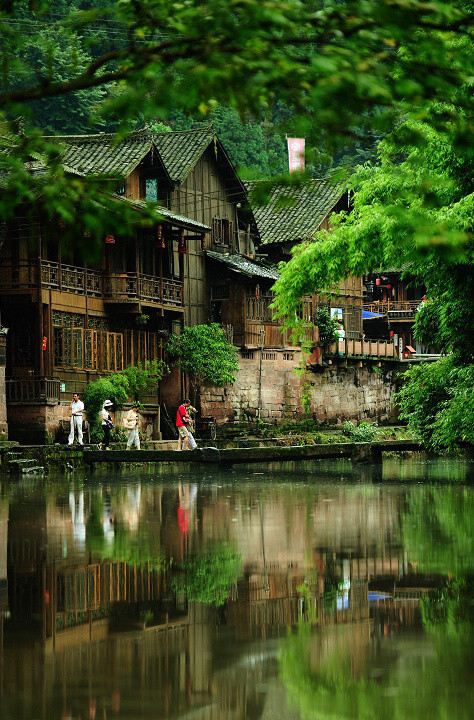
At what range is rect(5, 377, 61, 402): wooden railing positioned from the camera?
128 feet

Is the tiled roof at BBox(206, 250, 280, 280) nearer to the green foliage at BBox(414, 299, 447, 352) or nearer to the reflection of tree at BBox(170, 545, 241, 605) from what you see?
the green foliage at BBox(414, 299, 447, 352)

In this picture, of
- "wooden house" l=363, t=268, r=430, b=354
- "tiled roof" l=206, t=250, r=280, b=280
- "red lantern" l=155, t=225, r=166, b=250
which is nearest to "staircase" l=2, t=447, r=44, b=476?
"red lantern" l=155, t=225, r=166, b=250

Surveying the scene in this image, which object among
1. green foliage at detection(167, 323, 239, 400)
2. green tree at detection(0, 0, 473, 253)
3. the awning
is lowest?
green tree at detection(0, 0, 473, 253)

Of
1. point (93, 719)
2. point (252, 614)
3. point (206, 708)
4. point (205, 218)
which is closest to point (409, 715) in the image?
A: point (206, 708)

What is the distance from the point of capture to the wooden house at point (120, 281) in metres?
39.7

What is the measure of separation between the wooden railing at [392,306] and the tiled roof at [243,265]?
2164 cm

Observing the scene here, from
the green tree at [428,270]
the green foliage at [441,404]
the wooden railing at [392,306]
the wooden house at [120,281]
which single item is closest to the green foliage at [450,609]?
the green tree at [428,270]

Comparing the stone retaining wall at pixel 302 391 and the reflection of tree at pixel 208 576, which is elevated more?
the stone retaining wall at pixel 302 391

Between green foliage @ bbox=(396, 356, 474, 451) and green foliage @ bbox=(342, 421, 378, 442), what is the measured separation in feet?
85.3

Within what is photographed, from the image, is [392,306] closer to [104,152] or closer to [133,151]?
[133,151]

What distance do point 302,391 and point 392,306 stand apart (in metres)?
20.4

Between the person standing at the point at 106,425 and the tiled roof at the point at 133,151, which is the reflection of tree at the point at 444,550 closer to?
the person standing at the point at 106,425

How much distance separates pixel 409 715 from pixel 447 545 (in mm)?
6284

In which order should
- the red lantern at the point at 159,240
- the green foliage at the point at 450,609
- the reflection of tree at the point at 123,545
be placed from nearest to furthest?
1. the green foliage at the point at 450,609
2. the reflection of tree at the point at 123,545
3. the red lantern at the point at 159,240
